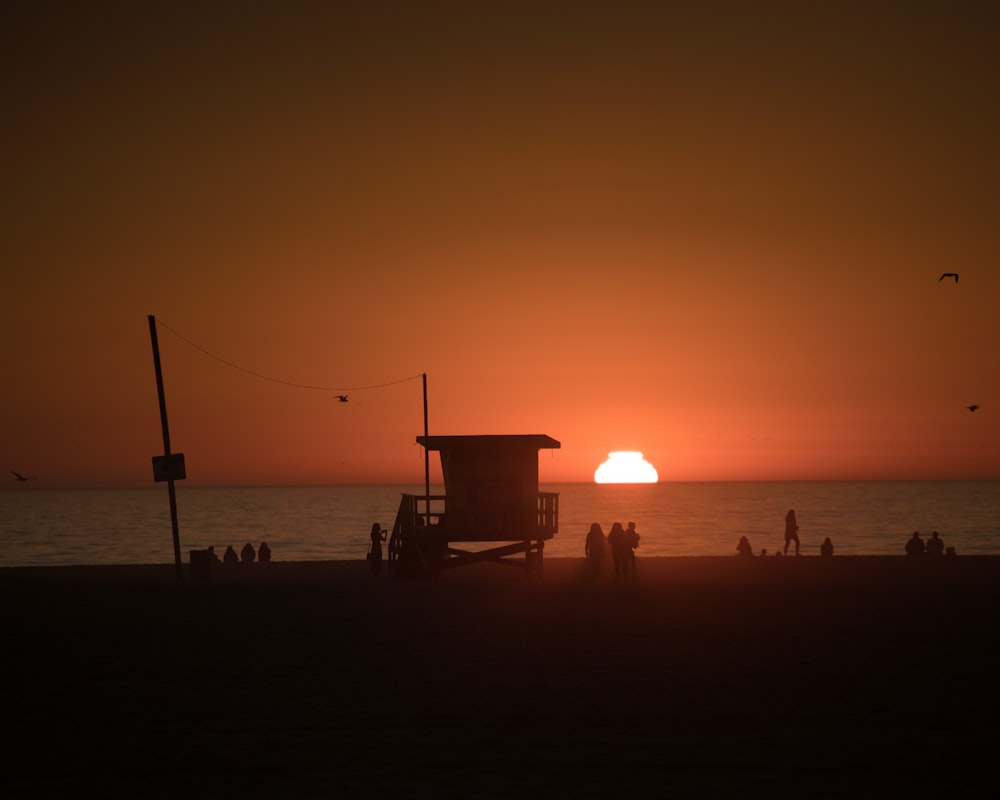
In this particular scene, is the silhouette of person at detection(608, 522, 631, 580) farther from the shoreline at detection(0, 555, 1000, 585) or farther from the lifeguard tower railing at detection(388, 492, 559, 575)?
the lifeguard tower railing at detection(388, 492, 559, 575)

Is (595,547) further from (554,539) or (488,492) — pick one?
(554,539)

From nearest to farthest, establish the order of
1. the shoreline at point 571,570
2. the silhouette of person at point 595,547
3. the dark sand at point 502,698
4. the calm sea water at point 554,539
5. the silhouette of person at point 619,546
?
the dark sand at point 502,698
the silhouette of person at point 619,546
the shoreline at point 571,570
the silhouette of person at point 595,547
the calm sea water at point 554,539

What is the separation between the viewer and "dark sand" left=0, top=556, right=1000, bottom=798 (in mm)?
8484

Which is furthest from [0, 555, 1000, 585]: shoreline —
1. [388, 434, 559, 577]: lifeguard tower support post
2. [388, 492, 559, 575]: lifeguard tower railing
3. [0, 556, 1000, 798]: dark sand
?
[0, 556, 1000, 798]: dark sand

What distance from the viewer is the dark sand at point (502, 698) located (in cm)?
848

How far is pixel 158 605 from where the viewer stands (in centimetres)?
2331

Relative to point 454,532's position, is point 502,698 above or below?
above

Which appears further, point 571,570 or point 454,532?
point 571,570

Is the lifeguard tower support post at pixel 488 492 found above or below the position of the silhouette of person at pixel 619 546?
above

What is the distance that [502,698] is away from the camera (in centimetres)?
1183

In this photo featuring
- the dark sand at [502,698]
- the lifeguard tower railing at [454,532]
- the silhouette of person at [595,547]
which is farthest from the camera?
the silhouette of person at [595,547]

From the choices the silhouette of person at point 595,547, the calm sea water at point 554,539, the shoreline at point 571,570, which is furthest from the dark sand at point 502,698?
the calm sea water at point 554,539

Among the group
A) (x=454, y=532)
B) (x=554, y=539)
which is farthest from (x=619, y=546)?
(x=554, y=539)

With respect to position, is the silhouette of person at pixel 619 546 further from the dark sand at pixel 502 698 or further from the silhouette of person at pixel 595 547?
the dark sand at pixel 502 698
